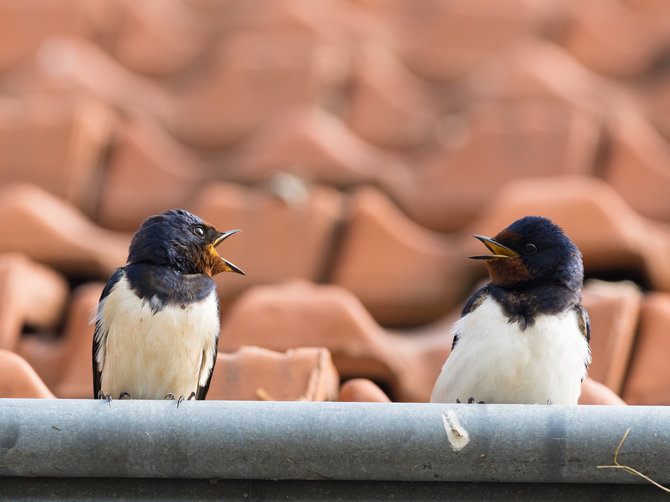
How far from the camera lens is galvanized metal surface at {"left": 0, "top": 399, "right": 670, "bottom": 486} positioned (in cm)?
134

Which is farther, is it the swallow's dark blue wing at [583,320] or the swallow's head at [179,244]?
the swallow's head at [179,244]

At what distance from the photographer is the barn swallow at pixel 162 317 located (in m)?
2.17

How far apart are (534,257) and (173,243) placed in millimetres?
773

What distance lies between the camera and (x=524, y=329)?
→ 2.08 m

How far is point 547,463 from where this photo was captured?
1343mm

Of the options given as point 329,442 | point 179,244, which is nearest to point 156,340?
point 179,244

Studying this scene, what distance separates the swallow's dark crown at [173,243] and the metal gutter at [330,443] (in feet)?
2.97

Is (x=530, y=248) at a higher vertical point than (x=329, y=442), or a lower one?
higher

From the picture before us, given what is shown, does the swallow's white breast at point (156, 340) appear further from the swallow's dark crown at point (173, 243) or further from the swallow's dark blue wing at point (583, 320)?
the swallow's dark blue wing at point (583, 320)

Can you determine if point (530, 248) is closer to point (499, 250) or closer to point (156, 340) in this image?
point (499, 250)

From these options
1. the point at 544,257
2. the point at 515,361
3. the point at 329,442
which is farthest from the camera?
the point at 544,257

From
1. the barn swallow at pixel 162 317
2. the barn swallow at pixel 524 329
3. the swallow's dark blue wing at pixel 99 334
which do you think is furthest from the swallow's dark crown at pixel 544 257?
the swallow's dark blue wing at pixel 99 334

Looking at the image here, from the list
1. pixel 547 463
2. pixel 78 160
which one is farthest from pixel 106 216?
pixel 547 463

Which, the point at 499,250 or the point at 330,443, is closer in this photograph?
the point at 330,443
